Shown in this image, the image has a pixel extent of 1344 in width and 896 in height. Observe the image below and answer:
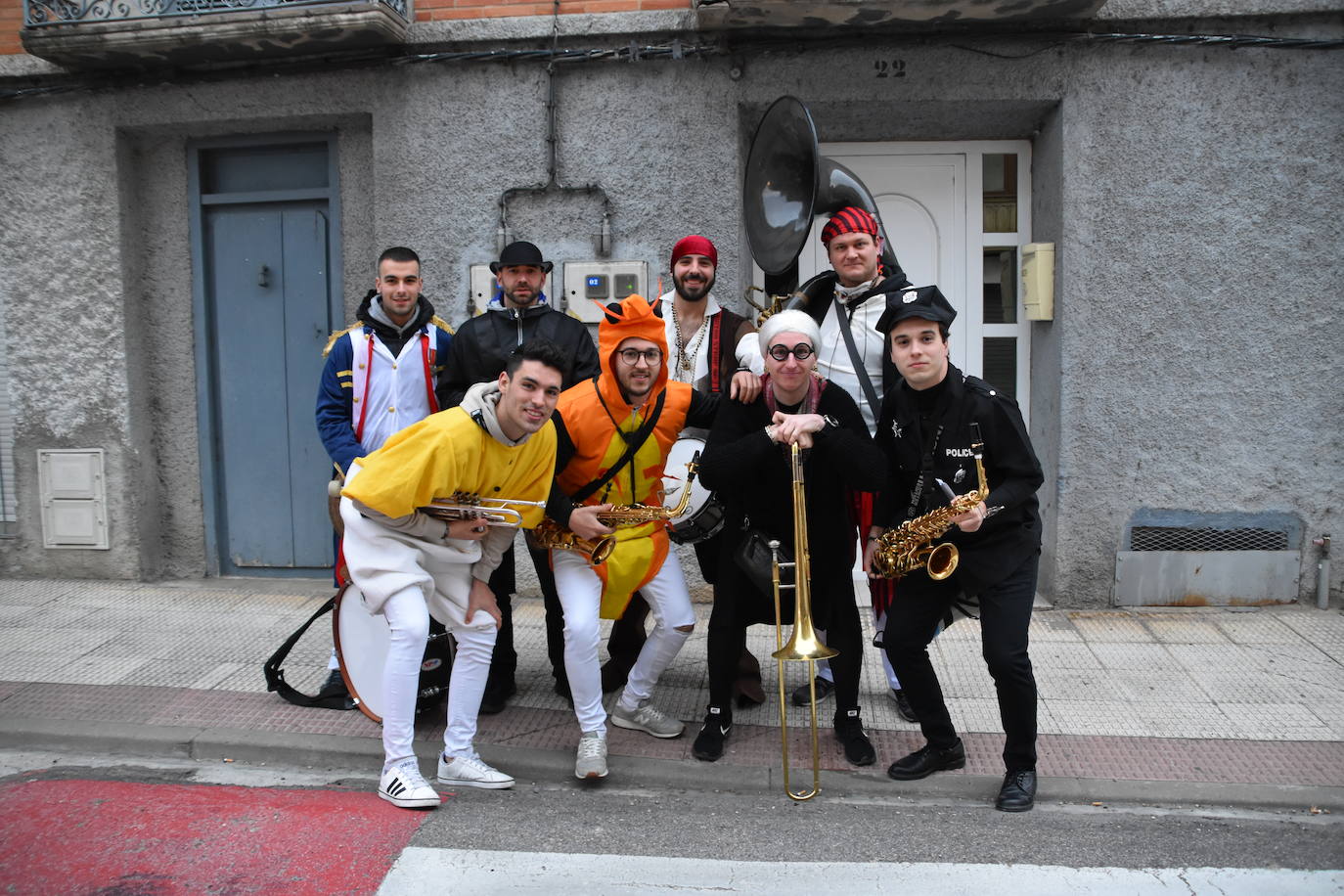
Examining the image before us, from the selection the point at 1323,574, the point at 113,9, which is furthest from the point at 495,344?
the point at 1323,574

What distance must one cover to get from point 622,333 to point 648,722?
1722 millimetres

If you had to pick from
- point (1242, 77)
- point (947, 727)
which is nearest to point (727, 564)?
point (947, 727)

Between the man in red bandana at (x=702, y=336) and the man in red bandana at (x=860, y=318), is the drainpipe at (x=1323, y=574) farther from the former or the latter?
the man in red bandana at (x=702, y=336)

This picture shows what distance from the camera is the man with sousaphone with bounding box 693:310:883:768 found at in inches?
153

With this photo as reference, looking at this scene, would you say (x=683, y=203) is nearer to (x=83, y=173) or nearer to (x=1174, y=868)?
(x=83, y=173)

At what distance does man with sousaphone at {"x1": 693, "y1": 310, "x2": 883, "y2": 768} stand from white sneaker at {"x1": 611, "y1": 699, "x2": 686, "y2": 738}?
0.19 metres

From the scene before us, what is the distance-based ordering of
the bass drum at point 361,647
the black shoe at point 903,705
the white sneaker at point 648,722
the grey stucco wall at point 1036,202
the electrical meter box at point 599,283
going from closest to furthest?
the bass drum at point 361,647
the white sneaker at point 648,722
the black shoe at point 903,705
the grey stucco wall at point 1036,202
the electrical meter box at point 599,283

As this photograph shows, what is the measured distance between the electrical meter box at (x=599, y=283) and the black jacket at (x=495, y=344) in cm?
171

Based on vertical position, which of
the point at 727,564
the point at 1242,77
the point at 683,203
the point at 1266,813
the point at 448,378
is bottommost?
the point at 1266,813

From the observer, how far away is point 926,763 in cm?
409

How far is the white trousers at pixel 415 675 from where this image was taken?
385cm

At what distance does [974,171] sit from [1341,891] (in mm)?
4746

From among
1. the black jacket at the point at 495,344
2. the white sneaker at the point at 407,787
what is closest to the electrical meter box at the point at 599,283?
the black jacket at the point at 495,344

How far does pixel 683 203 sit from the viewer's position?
6.46 m
